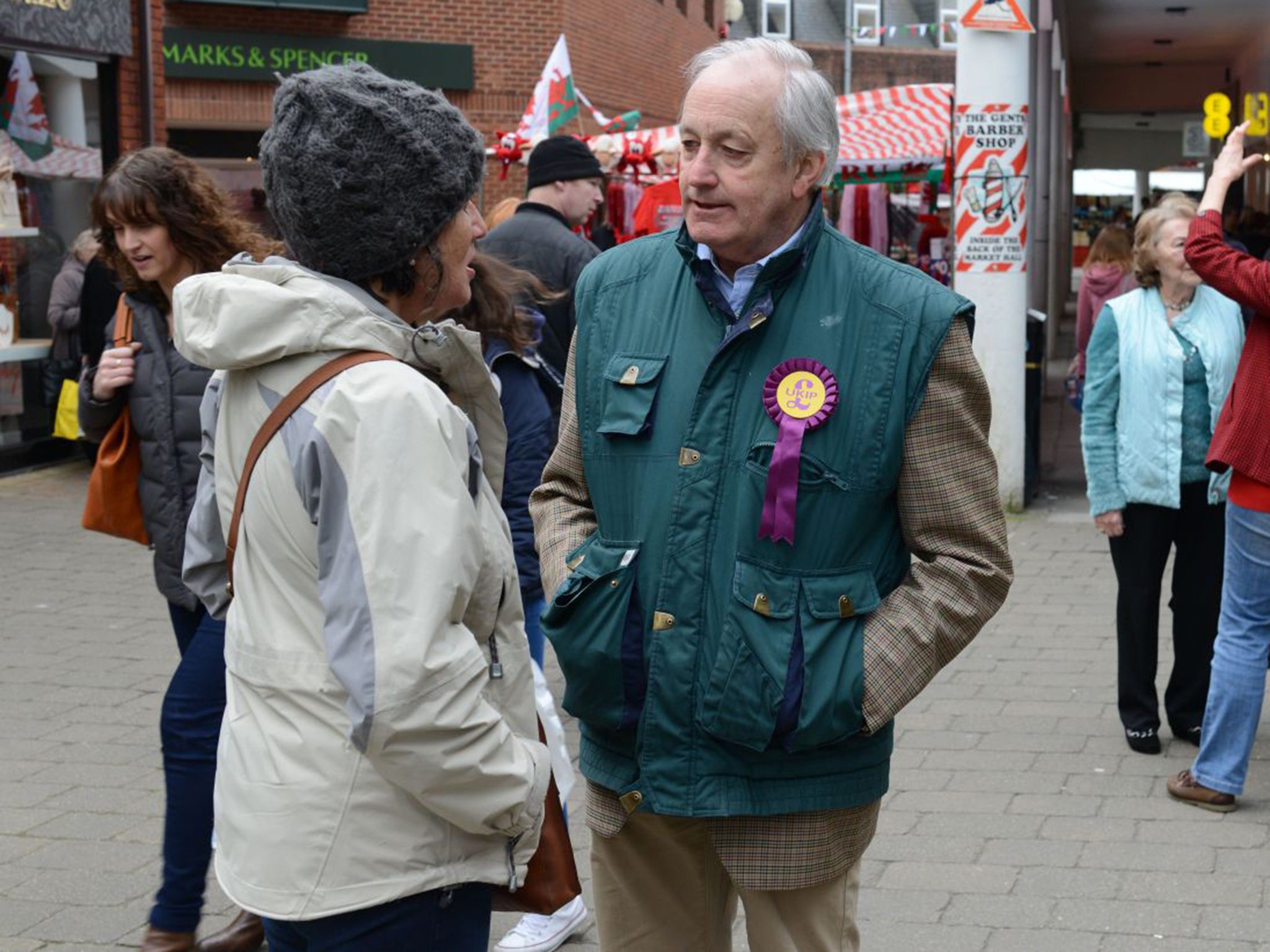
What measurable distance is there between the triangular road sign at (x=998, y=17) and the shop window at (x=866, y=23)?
44.5 meters

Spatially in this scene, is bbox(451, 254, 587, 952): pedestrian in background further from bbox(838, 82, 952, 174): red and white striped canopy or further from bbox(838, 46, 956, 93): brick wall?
bbox(838, 46, 956, 93): brick wall

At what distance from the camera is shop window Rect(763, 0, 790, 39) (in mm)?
54656

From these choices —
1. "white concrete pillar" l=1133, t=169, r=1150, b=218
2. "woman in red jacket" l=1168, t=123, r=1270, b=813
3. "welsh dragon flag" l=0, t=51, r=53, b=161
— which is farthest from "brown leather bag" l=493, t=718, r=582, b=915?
"white concrete pillar" l=1133, t=169, r=1150, b=218

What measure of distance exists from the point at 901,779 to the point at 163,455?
275 centimetres

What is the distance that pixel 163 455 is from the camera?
4.20 meters

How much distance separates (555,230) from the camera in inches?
240

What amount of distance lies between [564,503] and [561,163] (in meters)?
3.42

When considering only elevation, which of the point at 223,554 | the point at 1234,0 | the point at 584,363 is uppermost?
the point at 1234,0

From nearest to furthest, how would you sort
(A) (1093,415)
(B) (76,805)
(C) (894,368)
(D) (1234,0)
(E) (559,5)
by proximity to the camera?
1. (C) (894,368)
2. (B) (76,805)
3. (A) (1093,415)
4. (D) (1234,0)
5. (E) (559,5)

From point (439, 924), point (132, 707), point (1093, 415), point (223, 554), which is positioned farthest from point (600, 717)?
point (132, 707)

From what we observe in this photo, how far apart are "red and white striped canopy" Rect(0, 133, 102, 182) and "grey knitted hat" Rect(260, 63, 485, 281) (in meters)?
10.9

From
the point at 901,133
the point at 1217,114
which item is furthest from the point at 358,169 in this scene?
the point at 1217,114

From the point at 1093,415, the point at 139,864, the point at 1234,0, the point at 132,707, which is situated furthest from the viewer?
the point at 1234,0

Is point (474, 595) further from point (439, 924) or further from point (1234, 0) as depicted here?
point (1234, 0)
